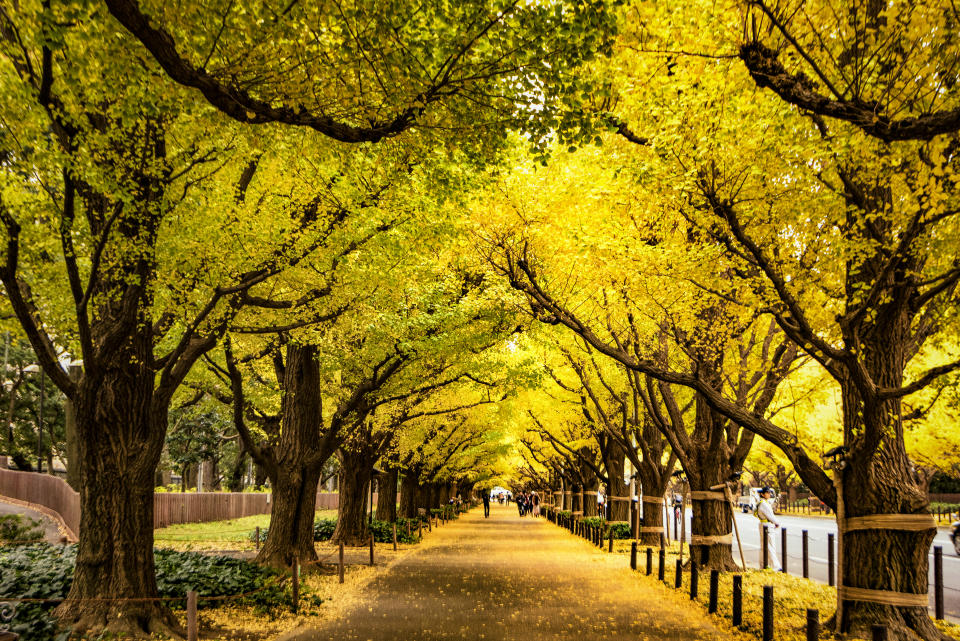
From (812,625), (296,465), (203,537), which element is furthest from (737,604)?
(203,537)

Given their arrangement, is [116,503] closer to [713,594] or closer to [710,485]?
[713,594]

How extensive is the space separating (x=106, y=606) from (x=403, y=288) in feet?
24.3

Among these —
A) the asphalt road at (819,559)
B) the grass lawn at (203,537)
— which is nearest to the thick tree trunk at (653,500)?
the asphalt road at (819,559)

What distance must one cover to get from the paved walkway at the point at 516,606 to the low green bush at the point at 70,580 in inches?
66.6

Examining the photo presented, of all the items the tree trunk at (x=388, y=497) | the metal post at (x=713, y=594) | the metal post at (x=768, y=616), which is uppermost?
the metal post at (x=768, y=616)

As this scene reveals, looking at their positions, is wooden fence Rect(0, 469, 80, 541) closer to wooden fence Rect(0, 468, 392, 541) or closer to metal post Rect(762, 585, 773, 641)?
wooden fence Rect(0, 468, 392, 541)

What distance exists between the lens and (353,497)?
77.8 ft

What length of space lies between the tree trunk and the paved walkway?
1064 cm

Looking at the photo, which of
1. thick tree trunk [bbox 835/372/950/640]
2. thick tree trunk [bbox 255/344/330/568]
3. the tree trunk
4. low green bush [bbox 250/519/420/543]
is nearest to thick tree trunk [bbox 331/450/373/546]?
low green bush [bbox 250/519/420/543]

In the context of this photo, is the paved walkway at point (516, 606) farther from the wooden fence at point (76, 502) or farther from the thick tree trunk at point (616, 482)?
the wooden fence at point (76, 502)

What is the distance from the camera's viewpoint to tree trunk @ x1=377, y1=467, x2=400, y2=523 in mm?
31016

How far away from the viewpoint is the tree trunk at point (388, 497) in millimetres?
31016

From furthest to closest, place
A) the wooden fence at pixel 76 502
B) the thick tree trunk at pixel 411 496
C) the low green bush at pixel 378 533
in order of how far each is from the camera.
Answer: the thick tree trunk at pixel 411 496, the low green bush at pixel 378 533, the wooden fence at pixel 76 502

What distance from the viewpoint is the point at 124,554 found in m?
9.02
